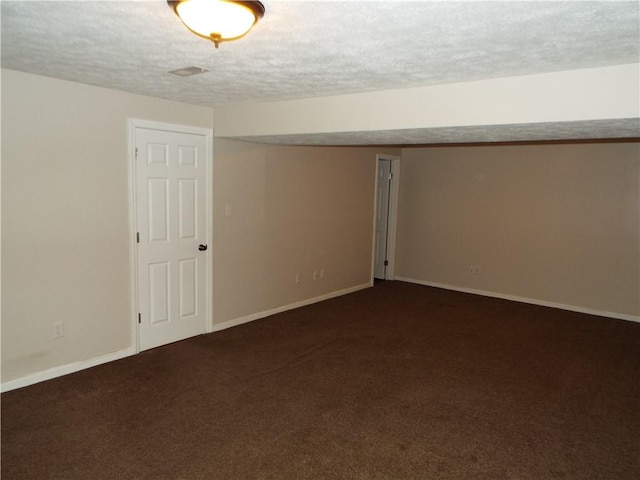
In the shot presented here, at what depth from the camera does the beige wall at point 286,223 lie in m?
4.71

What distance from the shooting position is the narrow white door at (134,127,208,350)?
13.0 feet

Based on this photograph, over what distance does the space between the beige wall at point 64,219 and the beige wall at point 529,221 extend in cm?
428

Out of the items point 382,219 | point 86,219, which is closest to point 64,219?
point 86,219

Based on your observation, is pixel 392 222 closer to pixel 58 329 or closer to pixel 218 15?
pixel 58 329

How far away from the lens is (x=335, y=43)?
2.23 meters

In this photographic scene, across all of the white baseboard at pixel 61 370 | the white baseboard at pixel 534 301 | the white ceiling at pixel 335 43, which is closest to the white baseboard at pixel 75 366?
the white baseboard at pixel 61 370

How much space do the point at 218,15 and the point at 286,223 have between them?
370 cm

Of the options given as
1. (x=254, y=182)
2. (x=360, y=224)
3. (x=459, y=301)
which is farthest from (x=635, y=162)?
(x=254, y=182)

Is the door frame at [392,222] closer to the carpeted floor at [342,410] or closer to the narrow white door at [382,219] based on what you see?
the narrow white door at [382,219]

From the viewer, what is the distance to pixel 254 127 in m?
4.08


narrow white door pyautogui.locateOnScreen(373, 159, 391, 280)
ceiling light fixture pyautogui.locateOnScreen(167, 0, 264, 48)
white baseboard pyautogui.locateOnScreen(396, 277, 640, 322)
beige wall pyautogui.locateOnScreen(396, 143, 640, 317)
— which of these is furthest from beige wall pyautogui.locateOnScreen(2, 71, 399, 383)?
white baseboard pyautogui.locateOnScreen(396, 277, 640, 322)

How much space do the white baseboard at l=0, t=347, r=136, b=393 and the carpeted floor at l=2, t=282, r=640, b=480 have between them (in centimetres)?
8

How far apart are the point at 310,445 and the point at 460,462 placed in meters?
0.86

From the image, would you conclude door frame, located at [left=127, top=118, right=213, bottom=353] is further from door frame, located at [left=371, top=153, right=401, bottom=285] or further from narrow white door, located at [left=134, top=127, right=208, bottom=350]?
door frame, located at [left=371, top=153, right=401, bottom=285]
